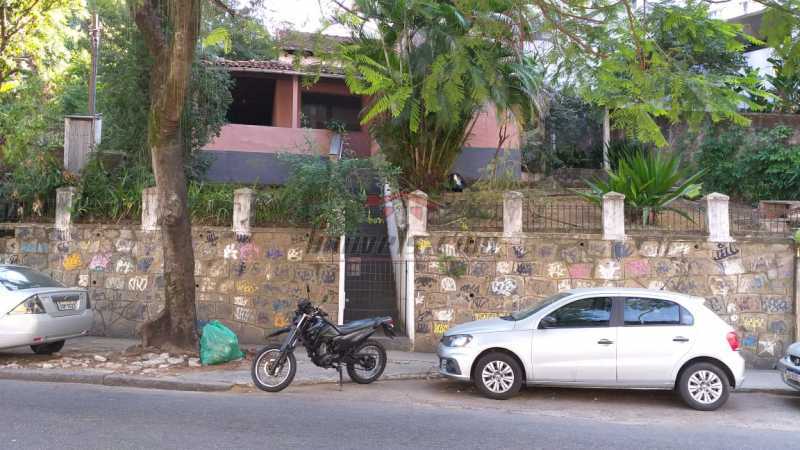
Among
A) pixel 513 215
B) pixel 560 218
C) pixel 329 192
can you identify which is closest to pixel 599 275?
pixel 560 218

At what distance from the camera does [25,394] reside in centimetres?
736

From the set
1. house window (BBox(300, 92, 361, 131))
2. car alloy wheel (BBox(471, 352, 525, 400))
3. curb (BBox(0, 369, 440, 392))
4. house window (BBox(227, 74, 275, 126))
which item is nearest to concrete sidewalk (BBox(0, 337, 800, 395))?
curb (BBox(0, 369, 440, 392))

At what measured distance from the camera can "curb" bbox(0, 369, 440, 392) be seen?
8.13 meters

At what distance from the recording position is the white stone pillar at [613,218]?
437 inches

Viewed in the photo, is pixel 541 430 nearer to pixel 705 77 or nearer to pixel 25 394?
pixel 705 77

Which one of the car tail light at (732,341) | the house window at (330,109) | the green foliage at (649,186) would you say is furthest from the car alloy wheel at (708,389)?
the house window at (330,109)

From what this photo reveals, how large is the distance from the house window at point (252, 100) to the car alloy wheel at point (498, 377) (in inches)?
562

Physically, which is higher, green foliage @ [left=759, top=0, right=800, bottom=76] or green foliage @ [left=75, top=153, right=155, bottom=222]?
green foliage @ [left=759, top=0, right=800, bottom=76]

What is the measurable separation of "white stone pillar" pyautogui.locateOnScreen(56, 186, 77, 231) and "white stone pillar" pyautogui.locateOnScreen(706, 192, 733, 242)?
39.6ft

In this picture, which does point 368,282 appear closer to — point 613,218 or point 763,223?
point 613,218

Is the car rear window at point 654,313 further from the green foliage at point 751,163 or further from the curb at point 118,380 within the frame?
the green foliage at point 751,163

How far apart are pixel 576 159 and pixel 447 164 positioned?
27.3 feet

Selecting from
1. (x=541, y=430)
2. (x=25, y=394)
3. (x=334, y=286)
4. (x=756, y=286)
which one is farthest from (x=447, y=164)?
(x=25, y=394)

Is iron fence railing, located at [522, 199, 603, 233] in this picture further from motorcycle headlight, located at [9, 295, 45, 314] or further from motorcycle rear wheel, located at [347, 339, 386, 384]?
motorcycle headlight, located at [9, 295, 45, 314]
